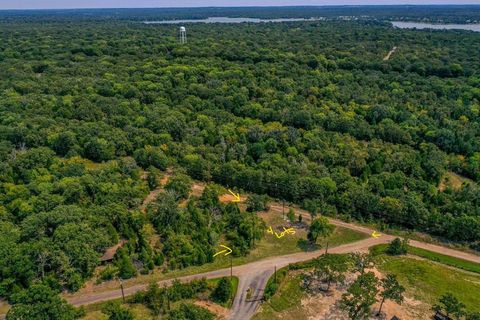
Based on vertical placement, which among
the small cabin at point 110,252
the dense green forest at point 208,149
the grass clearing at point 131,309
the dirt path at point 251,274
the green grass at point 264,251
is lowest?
the grass clearing at point 131,309

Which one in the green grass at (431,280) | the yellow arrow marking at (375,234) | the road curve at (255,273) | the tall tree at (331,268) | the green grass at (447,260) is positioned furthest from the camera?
the yellow arrow marking at (375,234)

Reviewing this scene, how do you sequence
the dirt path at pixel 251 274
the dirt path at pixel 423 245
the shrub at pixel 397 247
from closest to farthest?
1. the dirt path at pixel 251 274
2. the dirt path at pixel 423 245
3. the shrub at pixel 397 247

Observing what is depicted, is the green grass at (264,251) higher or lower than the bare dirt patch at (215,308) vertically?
higher

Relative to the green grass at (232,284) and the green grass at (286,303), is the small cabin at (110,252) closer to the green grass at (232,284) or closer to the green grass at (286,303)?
the green grass at (232,284)

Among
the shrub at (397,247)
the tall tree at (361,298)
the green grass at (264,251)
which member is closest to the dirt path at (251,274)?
the green grass at (264,251)

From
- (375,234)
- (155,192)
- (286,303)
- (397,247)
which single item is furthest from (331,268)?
(155,192)

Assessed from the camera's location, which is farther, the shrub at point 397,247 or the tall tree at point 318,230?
the tall tree at point 318,230

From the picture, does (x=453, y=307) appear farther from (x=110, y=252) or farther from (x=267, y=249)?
(x=110, y=252)

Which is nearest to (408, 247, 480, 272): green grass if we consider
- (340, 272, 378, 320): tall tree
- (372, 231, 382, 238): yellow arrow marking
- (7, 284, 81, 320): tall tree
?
(372, 231, 382, 238): yellow arrow marking
